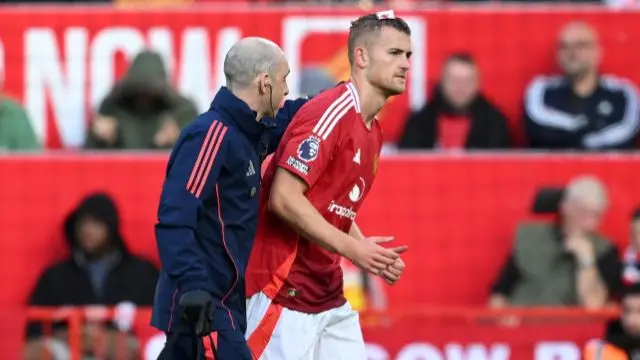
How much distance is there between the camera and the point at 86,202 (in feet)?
37.2

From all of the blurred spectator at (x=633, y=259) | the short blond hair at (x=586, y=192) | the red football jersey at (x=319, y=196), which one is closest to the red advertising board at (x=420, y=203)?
the short blond hair at (x=586, y=192)

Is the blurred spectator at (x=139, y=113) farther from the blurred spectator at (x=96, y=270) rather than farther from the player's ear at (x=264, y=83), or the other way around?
the player's ear at (x=264, y=83)

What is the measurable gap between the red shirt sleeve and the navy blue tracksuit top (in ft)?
0.48

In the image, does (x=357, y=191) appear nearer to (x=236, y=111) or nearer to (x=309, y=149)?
(x=309, y=149)

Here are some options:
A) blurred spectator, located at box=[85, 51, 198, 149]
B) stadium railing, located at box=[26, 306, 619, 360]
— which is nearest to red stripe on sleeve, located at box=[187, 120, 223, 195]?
stadium railing, located at box=[26, 306, 619, 360]

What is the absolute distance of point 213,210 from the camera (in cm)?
682

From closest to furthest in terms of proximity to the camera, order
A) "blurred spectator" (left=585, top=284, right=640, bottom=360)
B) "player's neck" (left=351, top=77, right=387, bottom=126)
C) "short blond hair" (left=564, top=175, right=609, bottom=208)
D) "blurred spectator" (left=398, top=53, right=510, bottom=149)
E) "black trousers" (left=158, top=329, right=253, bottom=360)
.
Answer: "black trousers" (left=158, top=329, right=253, bottom=360)
"player's neck" (left=351, top=77, right=387, bottom=126)
"blurred spectator" (left=585, top=284, right=640, bottom=360)
"short blond hair" (left=564, top=175, right=609, bottom=208)
"blurred spectator" (left=398, top=53, right=510, bottom=149)

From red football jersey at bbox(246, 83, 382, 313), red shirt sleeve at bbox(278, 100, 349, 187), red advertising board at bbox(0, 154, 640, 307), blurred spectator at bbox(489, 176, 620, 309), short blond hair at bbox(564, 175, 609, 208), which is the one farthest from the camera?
red advertising board at bbox(0, 154, 640, 307)

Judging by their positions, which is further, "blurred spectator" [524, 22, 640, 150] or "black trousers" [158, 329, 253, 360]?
"blurred spectator" [524, 22, 640, 150]

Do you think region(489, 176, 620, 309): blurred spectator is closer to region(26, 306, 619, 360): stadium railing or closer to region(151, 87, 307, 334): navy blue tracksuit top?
region(26, 306, 619, 360): stadium railing

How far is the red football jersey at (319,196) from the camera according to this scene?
721 cm

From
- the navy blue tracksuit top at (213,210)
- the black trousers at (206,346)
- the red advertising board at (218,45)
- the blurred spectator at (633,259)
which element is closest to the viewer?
the navy blue tracksuit top at (213,210)

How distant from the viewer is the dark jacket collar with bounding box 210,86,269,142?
6.85m

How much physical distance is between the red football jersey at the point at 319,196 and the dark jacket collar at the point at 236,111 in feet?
1.02
